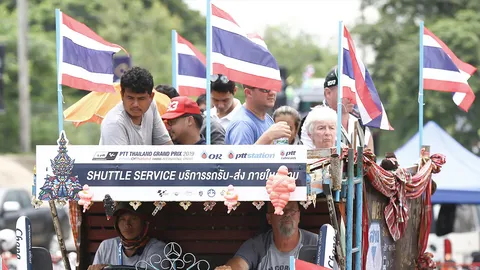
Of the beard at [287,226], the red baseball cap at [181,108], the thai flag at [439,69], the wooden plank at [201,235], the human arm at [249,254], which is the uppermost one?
the thai flag at [439,69]

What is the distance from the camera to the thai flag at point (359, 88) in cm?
927

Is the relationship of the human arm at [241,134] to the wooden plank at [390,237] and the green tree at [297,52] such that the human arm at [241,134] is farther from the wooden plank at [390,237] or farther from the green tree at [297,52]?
the green tree at [297,52]

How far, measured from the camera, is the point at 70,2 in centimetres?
5269

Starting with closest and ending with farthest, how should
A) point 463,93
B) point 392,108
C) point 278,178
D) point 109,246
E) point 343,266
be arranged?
point 278,178
point 343,266
point 109,246
point 463,93
point 392,108

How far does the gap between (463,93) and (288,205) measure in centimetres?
403

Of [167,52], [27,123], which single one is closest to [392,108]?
[27,123]

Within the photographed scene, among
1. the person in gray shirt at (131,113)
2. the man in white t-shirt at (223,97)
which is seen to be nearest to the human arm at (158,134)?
the person in gray shirt at (131,113)

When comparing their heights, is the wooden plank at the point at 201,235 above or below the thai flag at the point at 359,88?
below

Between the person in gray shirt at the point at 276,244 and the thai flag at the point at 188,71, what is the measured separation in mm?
4017

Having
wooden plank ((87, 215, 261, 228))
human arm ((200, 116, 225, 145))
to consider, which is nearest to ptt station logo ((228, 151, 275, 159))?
wooden plank ((87, 215, 261, 228))

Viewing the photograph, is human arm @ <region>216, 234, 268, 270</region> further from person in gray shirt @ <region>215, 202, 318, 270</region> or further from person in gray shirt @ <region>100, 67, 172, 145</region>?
person in gray shirt @ <region>100, 67, 172, 145</region>

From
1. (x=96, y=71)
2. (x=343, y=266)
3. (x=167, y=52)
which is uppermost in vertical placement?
(x=167, y=52)

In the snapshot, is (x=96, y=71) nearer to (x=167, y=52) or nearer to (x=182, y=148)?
(x=182, y=148)

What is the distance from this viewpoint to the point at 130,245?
9320mm
